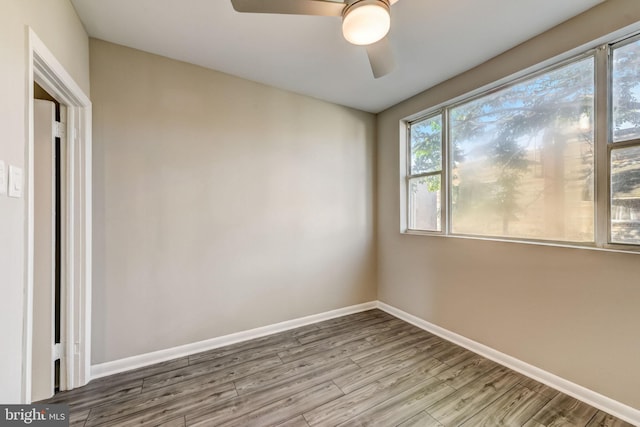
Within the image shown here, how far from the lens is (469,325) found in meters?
2.42

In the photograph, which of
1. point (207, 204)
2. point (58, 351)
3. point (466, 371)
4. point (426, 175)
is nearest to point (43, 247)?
point (58, 351)

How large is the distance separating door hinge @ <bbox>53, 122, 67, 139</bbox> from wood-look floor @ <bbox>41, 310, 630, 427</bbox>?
181 cm

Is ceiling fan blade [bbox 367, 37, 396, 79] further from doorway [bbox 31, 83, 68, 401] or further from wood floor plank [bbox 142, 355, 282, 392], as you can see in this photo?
wood floor plank [bbox 142, 355, 282, 392]

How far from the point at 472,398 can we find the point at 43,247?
10.1 feet

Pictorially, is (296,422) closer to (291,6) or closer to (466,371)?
(466,371)

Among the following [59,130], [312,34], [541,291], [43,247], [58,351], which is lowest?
[58,351]

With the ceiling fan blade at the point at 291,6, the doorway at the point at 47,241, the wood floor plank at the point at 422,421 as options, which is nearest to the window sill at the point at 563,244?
the wood floor plank at the point at 422,421

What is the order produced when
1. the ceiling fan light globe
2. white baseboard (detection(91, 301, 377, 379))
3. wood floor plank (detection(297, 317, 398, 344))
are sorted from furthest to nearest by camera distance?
wood floor plank (detection(297, 317, 398, 344))
white baseboard (detection(91, 301, 377, 379))
the ceiling fan light globe

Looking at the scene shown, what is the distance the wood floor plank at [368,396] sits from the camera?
1.61m

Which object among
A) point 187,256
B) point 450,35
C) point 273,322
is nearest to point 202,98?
point 187,256

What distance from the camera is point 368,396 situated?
180 cm

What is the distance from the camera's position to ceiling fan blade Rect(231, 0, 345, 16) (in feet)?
3.92

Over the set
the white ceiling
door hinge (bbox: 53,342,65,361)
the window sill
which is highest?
the white ceiling

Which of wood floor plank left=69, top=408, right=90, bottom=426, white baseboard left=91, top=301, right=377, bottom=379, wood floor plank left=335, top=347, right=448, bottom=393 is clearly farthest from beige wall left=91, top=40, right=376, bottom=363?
wood floor plank left=335, top=347, right=448, bottom=393
